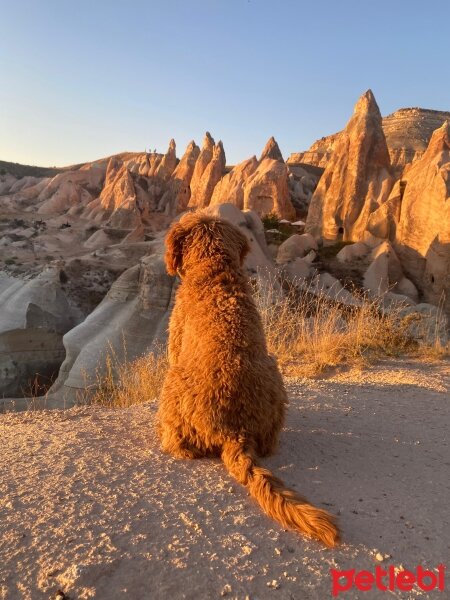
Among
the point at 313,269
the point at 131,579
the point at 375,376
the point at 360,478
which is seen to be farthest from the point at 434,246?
the point at 131,579

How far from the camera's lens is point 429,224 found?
66.2 feet

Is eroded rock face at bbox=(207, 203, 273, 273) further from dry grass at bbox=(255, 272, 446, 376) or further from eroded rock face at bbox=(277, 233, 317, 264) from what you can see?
dry grass at bbox=(255, 272, 446, 376)

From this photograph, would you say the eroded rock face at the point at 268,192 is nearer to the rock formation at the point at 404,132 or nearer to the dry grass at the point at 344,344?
the rock formation at the point at 404,132

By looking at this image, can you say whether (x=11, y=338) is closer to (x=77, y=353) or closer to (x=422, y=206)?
(x=77, y=353)

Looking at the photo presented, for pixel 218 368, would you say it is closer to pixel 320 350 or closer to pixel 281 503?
pixel 281 503

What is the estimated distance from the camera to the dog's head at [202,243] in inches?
123

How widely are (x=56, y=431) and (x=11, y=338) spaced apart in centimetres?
1511

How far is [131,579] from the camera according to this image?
175 centimetres

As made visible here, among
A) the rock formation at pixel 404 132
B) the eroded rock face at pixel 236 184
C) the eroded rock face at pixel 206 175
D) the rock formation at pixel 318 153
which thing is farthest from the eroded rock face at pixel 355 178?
the rock formation at pixel 318 153

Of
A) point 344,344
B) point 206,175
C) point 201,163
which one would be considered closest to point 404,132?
point 201,163

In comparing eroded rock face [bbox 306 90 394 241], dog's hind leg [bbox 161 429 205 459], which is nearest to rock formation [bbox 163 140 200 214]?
eroded rock face [bbox 306 90 394 241]

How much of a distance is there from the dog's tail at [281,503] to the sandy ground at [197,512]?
53mm

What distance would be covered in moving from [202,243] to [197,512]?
1.63m

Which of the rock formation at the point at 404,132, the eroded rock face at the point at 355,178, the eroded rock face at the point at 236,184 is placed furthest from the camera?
the rock formation at the point at 404,132
